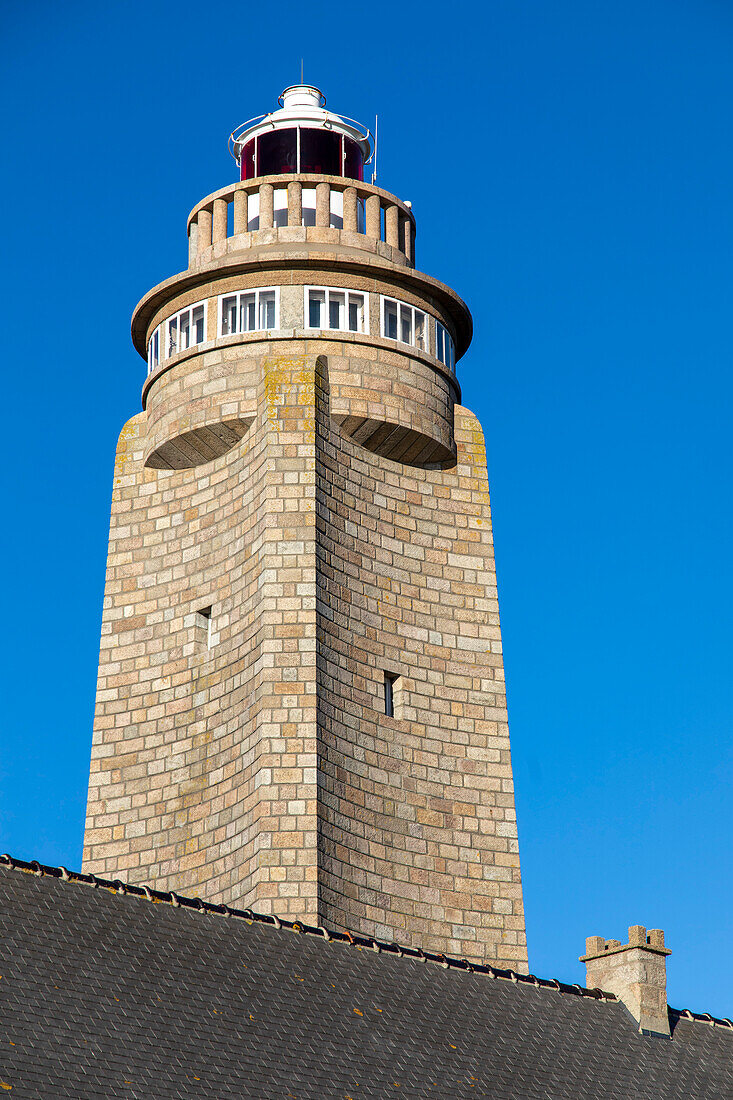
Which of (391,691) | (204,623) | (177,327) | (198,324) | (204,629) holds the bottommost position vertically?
(391,691)

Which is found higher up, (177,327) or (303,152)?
(303,152)

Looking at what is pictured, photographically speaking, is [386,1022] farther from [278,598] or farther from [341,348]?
[341,348]

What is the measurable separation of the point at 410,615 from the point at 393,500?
258cm

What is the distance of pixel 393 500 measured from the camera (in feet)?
130

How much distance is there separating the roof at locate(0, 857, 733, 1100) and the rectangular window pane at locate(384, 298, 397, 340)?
14948mm

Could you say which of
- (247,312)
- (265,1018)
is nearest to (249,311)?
(247,312)

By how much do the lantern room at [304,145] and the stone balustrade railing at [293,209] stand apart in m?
1.68

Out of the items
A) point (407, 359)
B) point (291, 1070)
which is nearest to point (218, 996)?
point (291, 1070)

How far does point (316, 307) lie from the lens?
40031 mm

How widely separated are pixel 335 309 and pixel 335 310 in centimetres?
4

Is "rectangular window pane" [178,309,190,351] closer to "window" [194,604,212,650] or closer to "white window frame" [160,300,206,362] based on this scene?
"white window frame" [160,300,206,362]

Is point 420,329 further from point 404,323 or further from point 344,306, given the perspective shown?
point 344,306

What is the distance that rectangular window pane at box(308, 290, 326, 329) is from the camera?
39862 millimetres

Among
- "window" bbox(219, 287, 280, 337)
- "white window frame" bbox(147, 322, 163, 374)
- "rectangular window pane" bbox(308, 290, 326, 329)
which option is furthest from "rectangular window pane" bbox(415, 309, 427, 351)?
"white window frame" bbox(147, 322, 163, 374)
